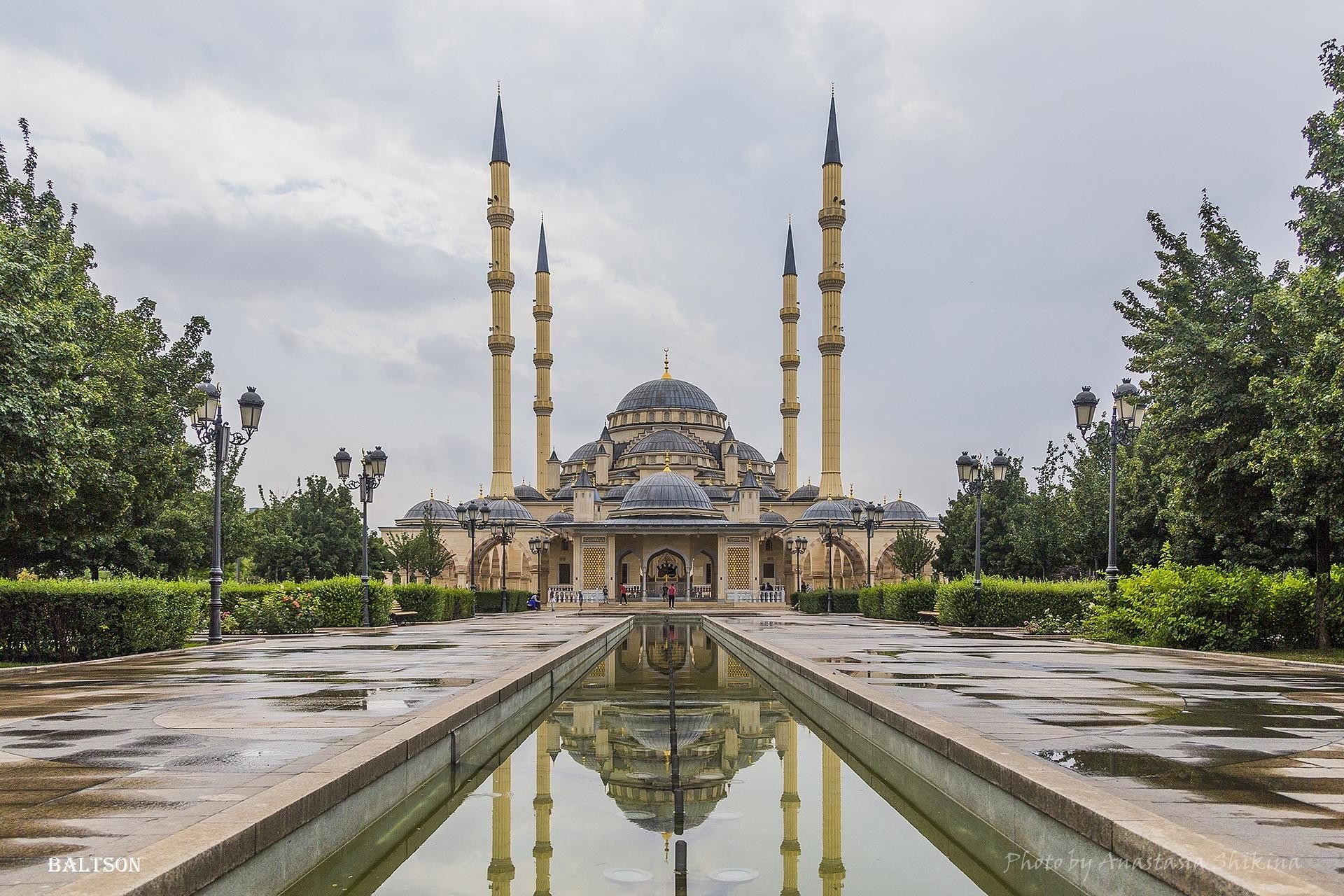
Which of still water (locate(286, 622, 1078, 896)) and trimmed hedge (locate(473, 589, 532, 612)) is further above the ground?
still water (locate(286, 622, 1078, 896))

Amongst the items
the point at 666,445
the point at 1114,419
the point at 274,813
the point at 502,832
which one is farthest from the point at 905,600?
the point at 666,445

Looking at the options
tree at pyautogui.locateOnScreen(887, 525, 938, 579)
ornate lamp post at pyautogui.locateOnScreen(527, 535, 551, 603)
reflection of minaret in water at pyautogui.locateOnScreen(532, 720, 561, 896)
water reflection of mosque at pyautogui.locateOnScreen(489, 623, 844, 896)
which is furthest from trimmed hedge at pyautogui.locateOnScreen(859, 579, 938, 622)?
ornate lamp post at pyautogui.locateOnScreen(527, 535, 551, 603)

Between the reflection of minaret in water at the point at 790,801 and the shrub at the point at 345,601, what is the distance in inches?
547

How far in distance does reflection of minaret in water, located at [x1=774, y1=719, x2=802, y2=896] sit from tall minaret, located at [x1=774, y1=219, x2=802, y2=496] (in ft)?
202

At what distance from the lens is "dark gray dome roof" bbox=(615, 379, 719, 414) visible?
73.6 meters

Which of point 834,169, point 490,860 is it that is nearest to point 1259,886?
point 490,860

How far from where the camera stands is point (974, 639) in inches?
708

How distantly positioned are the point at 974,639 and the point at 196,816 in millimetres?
15641

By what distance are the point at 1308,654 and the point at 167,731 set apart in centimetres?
1342

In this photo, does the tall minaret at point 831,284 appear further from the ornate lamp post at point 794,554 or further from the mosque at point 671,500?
the ornate lamp post at point 794,554

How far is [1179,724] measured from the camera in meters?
6.97

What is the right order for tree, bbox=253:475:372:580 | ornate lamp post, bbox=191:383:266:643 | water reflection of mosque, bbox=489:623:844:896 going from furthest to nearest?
tree, bbox=253:475:372:580 → ornate lamp post, bbox=191:383:266:643 → water reflection of mosque, bbox=489:623:844:896

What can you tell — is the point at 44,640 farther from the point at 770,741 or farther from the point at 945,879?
the point at 945,879

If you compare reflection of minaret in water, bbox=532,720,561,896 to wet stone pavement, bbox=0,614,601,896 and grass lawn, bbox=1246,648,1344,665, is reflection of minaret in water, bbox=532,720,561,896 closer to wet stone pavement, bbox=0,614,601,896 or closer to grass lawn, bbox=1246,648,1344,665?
wet stone pavement, bbox=0,614,601,896
